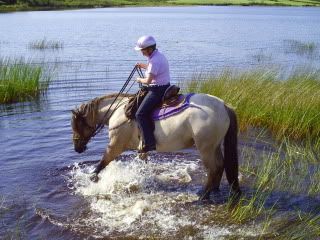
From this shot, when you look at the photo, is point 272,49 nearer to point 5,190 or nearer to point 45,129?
point 45,129

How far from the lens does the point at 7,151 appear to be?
10.6 m

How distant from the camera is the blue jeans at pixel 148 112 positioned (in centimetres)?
768

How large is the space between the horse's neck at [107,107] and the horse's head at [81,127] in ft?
0.95

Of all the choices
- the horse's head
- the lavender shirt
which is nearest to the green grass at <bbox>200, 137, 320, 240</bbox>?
the lavender shirt

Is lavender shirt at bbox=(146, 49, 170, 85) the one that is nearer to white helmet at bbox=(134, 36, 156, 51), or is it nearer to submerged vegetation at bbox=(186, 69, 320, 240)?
white helmet at bbox=(134, 36, 156, 51)

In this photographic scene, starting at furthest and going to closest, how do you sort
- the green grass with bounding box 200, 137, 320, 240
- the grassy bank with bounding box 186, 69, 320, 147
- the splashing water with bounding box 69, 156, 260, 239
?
the grassy bank with bounding box 186, 69, 320, 147, the splashing water with bounding box 69, 156, 260, 239, the green grass with bounding box 200, 137, 320, 240

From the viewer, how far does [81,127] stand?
29.1 ft

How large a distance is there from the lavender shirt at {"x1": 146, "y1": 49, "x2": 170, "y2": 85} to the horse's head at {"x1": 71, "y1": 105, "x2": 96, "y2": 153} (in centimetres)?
191

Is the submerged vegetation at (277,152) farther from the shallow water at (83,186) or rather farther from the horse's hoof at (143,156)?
the horse's hoof at (143,156)

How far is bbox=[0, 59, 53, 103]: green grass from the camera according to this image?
15.0 meters

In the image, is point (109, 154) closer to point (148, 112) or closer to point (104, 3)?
point (148, 112)

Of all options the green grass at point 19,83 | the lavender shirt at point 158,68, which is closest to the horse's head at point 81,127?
the lavender shirt at point 158,68

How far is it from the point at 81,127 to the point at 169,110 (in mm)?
2244

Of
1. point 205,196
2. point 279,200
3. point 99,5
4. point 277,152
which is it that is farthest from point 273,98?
point 99,5
